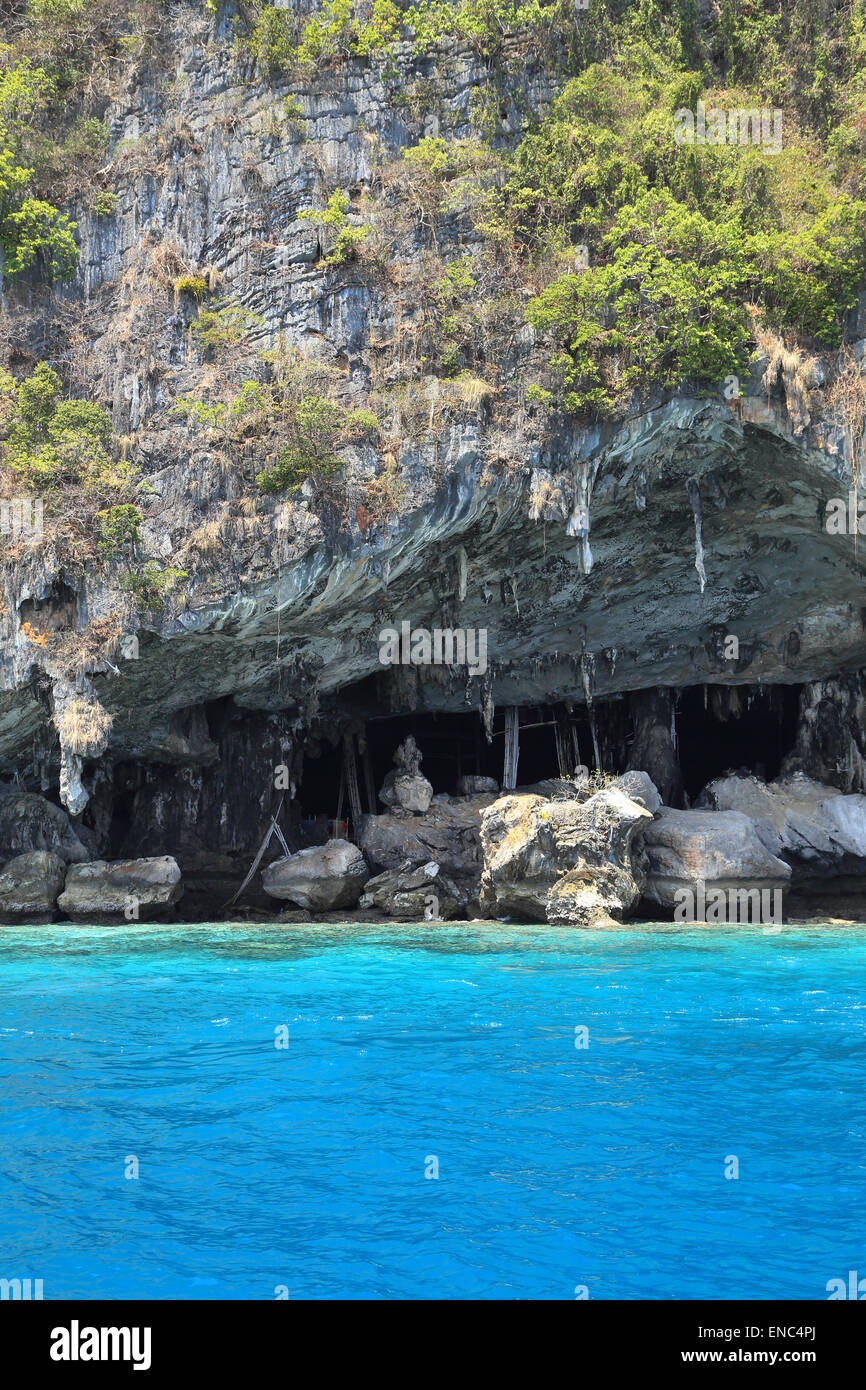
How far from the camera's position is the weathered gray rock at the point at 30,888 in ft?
67.7

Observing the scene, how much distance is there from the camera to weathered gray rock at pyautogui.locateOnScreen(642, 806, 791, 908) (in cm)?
1978

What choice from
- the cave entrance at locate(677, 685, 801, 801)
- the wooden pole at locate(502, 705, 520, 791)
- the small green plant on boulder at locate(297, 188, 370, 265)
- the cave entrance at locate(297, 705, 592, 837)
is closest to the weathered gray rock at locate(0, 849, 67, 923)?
the cave entrance at locate(297, 705, 592, 837)

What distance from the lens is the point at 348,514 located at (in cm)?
1805

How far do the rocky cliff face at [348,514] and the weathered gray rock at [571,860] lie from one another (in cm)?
437

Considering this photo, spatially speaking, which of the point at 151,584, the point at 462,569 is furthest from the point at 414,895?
the point at 151,584

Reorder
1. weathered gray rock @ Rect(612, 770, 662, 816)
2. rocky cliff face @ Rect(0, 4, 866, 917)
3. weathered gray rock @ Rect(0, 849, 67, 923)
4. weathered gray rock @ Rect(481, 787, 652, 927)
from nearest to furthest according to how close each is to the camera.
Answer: rocky cliff face @ Rect(0, 4, 866, 917)
weathered gray rock @ Rect(481, 787, 652, 927)
weathered gray rock @ Rect(612, 770, 662, 816)
weathered gray rock @ Rect(0, 849, 67, 923)

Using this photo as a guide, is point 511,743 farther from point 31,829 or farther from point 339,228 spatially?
point 339,228

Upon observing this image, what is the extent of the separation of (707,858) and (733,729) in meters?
9.17

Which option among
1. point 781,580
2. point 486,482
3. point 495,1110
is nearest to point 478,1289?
point 495,1110

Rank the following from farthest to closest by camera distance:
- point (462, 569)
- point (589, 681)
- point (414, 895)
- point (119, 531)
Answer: point (589, 681)
point (414, 895)
point (462, 569)
point (119, 531)

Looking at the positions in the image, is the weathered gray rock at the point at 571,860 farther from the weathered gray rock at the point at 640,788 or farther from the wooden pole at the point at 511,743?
the wooden pole at the point at 511,743

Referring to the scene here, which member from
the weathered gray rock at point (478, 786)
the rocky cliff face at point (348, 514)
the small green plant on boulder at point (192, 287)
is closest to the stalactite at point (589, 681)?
the rocky cliff face at point (348, 514)

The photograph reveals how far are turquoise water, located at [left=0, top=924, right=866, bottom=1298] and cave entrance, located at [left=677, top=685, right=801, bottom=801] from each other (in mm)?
12500

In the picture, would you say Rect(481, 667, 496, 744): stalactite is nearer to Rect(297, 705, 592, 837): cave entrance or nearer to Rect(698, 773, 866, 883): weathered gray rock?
Rect(297, 705, 592, 837): cave entrance
